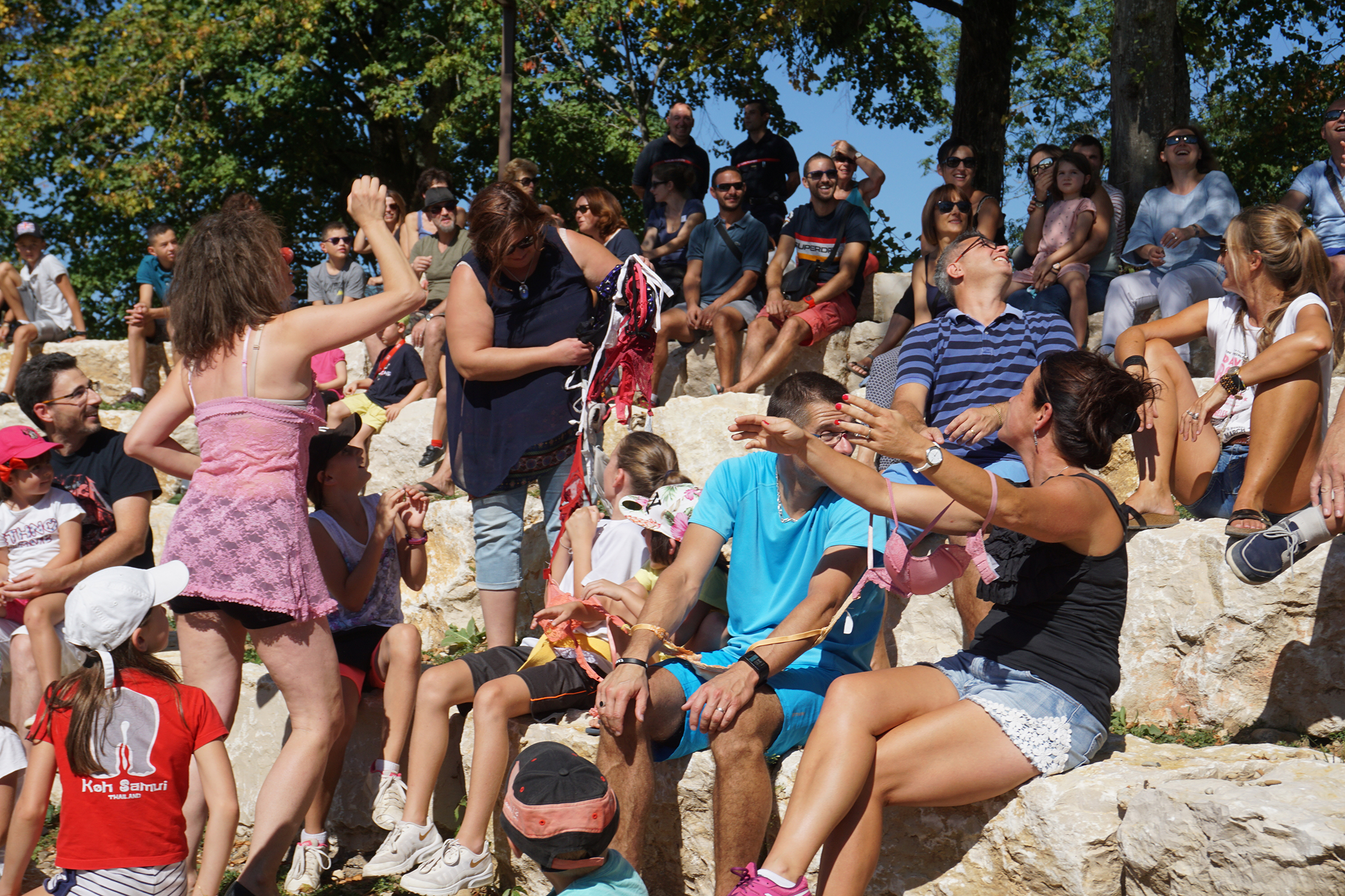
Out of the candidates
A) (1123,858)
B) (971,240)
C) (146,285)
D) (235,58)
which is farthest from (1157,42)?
(235,58)

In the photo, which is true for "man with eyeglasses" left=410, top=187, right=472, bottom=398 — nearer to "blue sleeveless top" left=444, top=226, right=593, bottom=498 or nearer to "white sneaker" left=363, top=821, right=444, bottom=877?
"blue sleeveless top" left=444, top=226, right=593, bottom=498

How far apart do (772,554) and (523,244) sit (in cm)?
152

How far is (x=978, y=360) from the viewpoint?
405 cm

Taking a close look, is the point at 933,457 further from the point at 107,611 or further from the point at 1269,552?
the point at 107,611

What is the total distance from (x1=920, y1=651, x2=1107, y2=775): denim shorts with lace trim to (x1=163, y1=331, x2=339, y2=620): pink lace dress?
1915 millimetres

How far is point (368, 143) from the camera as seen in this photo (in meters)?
17.4

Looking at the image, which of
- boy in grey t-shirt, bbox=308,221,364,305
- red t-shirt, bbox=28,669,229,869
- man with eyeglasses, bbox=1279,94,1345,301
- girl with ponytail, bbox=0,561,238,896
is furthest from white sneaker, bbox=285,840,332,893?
boy in grey t-shirt, bbox=308,221,364,305

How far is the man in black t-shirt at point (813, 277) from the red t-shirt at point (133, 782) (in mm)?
4536

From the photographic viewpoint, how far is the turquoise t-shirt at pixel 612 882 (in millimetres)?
2316

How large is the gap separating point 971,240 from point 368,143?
15.0 meters

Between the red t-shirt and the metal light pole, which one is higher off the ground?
the metal light pole

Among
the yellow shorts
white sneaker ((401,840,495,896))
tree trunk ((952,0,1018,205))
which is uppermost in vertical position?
tree trunk ((952,0,1018,205))

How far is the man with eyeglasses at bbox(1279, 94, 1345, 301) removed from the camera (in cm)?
541

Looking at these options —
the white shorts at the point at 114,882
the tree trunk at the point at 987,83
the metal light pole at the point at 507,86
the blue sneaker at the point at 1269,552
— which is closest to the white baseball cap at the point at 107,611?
the white shorts at the point at 114,882
